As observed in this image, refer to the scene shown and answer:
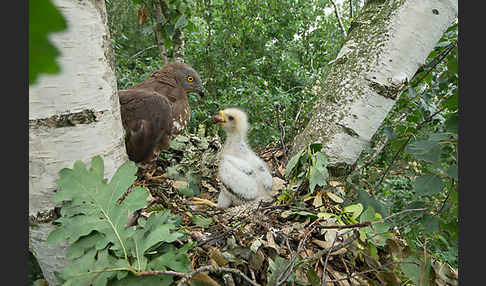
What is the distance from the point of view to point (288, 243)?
0.95 m

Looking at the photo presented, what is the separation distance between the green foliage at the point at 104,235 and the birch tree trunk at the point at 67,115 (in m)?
0.06

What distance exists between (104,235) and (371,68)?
4.02 feet

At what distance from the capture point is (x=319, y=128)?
4.76ft

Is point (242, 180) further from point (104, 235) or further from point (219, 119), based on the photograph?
point (104, 235)

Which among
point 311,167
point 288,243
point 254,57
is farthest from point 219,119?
point 254,57

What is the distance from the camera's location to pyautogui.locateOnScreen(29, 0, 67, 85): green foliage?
24 centimetres

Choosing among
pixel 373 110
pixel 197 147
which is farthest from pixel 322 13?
pixel 373 110

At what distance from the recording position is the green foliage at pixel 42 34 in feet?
0.78

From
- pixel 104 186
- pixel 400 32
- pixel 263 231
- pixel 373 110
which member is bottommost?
pixel 263 231

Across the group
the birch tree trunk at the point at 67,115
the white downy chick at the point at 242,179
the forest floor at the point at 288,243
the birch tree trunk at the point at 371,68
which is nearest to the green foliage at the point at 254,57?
the white downy chick at the point at 242,179

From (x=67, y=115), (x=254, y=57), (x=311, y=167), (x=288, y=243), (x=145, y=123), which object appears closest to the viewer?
(x=67, y=115)

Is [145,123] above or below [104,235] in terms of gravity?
below

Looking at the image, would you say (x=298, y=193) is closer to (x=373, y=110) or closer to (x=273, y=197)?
(x=273, y=197)

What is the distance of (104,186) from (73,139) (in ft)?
0.48
